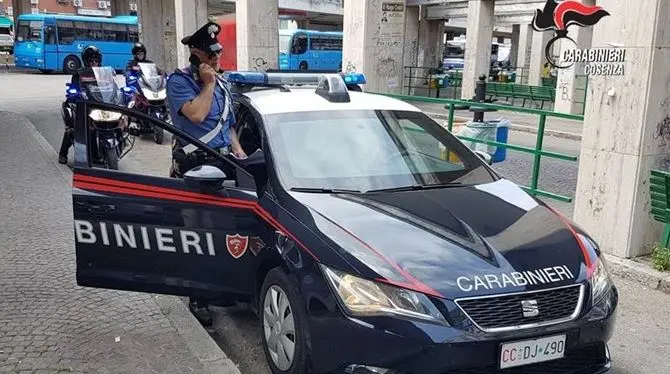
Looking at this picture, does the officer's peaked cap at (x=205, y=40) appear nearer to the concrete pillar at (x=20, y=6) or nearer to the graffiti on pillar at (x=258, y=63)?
the graffiti on pillar at (x=258, y=63)

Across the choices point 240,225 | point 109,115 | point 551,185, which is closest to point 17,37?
point 109,115

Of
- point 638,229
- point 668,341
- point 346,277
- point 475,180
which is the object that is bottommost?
point 668,341

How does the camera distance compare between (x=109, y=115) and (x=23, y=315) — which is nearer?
(x=23, y=315)

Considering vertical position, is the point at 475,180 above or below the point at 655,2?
below

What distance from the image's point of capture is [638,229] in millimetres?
→ 5625

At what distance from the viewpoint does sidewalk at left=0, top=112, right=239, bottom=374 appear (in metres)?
3.63

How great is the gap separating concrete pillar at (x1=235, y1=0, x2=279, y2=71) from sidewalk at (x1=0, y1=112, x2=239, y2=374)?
36.0 feet

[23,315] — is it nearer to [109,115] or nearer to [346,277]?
[346,277]

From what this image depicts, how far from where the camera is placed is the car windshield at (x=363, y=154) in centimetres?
379

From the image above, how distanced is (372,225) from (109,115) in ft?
20.1

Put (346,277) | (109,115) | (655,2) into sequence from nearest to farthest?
(346,277)
(655,2)
(109,115)

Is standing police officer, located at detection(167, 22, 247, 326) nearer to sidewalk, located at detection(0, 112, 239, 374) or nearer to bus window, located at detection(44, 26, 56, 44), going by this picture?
sidewalk, located at detection(0, 112, 239, 374)

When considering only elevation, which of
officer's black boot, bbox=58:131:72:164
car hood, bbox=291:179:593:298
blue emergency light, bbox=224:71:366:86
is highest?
blue emergency light, bbox=224:71:366:86

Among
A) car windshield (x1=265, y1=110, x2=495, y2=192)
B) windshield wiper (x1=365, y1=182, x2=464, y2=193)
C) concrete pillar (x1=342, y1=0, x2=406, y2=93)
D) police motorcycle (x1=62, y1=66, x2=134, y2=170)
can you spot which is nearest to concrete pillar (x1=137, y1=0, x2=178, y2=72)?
concrete pillar (x1=342, y1=0, x2=406, y2=93)
